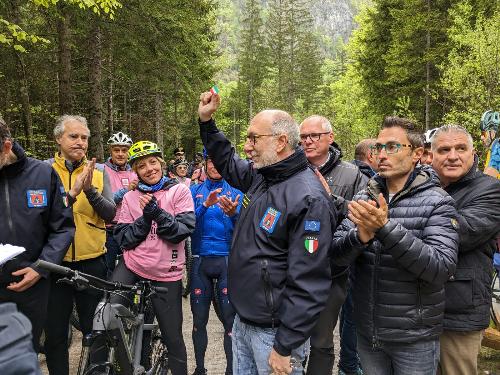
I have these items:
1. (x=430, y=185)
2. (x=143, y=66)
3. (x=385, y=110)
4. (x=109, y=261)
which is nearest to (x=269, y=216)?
(x=430, y=185)

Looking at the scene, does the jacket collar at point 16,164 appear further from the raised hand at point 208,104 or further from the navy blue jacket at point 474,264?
the navy blue jacket at point 474,264

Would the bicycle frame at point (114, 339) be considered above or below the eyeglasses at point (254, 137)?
below

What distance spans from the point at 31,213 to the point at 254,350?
2041 mm

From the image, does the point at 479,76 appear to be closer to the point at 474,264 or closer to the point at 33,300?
the point at 474,264

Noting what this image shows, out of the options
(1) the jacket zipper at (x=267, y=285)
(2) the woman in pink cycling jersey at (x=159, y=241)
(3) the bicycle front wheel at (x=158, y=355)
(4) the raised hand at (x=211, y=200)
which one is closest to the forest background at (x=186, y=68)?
(2) the woman in pink cycling jersey at (x=159, y=241)

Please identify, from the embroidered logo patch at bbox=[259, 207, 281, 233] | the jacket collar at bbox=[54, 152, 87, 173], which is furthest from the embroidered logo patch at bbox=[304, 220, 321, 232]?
the jacket collar at bbox=[54, 152, 87, 173]

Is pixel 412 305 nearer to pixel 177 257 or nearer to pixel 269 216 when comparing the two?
pixel 269 216

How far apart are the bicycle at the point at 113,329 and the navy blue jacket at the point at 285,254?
101 centimetres

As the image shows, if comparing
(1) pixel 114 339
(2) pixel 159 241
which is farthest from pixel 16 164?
(1) pixel 114 339

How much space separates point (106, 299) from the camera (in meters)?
3.30

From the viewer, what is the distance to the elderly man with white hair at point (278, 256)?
258 cm

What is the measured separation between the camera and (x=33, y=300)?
343 centimetres

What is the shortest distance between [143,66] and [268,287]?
1069 centimetres

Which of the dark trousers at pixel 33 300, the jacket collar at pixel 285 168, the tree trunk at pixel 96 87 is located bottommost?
the dark trousers at pixel 33 300
